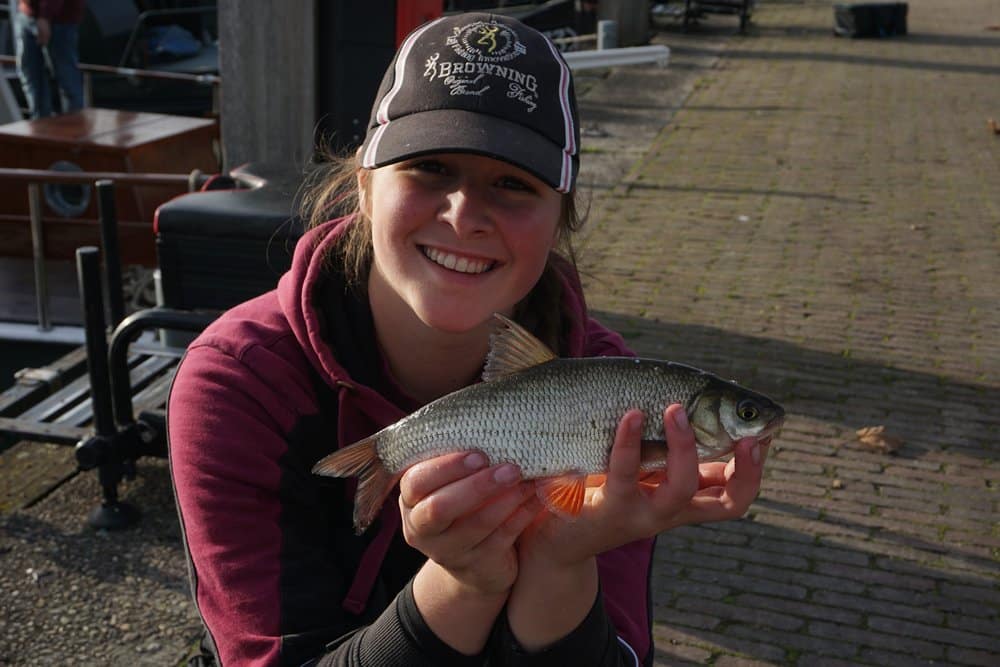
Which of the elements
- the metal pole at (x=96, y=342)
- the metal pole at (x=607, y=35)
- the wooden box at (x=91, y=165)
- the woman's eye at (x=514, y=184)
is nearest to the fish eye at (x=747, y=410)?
the woman's eye at (x=514, y=184)

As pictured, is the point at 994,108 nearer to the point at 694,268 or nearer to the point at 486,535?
the point at 694,268

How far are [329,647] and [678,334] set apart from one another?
550cm

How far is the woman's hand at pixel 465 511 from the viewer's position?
6.40 ft

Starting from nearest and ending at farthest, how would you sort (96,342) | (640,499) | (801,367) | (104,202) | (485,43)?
(640,499)
(485,43)
(96,342)
(104,202)
(801,367)

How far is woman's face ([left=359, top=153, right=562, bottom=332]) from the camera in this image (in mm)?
2264

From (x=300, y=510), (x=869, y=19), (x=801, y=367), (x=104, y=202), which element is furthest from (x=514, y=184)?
(x=869, y=19)

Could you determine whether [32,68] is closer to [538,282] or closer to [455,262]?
[538,282]

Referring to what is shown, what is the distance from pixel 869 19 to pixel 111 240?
18291 mm

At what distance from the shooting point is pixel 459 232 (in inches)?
88.1

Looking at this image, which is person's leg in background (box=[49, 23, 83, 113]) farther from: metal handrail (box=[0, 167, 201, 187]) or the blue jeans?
metal handrail (box=[0, 167, 201, 187])

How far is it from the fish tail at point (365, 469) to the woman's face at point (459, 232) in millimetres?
329

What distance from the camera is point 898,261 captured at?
30.0 ft

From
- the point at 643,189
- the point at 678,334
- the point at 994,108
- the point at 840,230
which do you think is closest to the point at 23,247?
the point at 678,334

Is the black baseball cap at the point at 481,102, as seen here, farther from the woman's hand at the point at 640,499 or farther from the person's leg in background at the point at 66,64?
the person's leg in background at the point at 66,64
